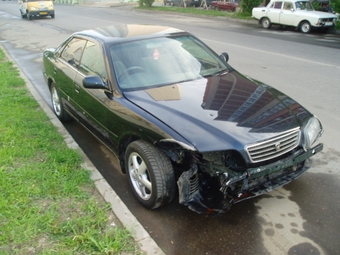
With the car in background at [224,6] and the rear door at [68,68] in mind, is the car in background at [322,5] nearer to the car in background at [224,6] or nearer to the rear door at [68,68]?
the car in background at [224,6]

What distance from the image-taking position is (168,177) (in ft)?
10.6

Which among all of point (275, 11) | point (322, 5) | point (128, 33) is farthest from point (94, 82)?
point (322, 5)

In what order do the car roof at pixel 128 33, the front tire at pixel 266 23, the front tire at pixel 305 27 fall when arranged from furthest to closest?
the front tire at pixel 266 23 → the front tire at pixel 305 27 → the car roof at pixel 128 33

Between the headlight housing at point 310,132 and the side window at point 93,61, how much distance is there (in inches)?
90.2

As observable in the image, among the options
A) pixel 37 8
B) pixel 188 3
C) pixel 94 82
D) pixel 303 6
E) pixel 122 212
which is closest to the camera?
pixel 122 212

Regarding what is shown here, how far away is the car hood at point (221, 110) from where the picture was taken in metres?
3.01

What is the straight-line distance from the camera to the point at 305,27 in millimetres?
17172

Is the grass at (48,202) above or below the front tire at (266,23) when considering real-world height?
below

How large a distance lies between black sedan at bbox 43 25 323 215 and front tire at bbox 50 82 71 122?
90 cm

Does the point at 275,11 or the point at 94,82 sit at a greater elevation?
the point at 275,11

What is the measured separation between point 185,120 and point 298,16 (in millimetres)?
16406

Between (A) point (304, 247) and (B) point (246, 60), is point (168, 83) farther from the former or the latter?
(B) point (246, 60)

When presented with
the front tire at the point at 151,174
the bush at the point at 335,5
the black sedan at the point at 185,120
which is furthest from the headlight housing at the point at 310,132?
the bush at the point at 335,5

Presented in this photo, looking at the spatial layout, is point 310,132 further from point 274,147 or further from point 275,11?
point 275,11
